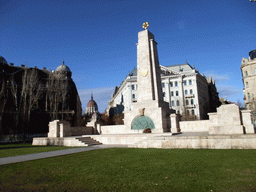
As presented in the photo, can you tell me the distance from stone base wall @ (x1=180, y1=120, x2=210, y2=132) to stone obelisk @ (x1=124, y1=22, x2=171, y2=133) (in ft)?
6.46

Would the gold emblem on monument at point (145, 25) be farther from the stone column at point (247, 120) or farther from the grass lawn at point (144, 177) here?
the grass lawn at point (144, 177)

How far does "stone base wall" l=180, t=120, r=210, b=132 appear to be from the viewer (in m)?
23.4

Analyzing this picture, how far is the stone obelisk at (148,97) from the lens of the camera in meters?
23.3

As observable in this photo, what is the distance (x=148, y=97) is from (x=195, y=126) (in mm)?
6717

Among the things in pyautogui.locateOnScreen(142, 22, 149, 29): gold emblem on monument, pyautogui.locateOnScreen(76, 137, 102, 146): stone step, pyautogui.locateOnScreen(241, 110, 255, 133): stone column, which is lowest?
pyautogui.locateOnScreen(76, 137, 102, 146): stone step

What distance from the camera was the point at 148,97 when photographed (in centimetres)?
2492

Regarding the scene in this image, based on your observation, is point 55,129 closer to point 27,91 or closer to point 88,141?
point 88,141

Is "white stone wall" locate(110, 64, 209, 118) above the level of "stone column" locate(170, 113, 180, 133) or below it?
above

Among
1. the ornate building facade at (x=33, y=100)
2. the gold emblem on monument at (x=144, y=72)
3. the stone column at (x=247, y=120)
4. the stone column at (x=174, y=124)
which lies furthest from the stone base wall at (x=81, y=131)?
the stone column at (x=247, y=120)

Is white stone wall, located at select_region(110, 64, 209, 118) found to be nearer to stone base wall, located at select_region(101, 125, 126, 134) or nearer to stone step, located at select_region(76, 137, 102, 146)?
stone base wall, located at select_region(101, 125, 126, 134)

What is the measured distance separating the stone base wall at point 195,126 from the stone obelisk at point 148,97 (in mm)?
1969

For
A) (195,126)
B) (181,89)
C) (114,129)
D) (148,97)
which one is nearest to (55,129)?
(114,129)

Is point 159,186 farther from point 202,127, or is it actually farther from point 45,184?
point 202,127

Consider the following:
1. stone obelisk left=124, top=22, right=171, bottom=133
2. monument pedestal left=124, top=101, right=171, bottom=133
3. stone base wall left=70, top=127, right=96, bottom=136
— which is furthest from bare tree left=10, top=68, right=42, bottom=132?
stone obelisk left=124, top=22, right=171, bottom=133
